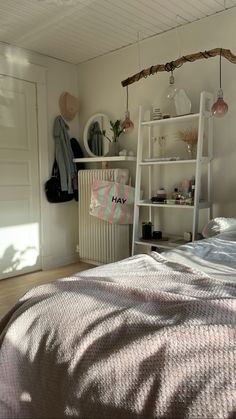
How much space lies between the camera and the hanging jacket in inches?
142

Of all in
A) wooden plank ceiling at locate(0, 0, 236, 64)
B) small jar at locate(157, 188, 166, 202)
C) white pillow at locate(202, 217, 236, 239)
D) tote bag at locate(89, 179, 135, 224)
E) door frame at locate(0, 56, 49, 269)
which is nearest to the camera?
white pillow at locate(202, 217, 236, 239)

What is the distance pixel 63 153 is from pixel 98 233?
3.21ft

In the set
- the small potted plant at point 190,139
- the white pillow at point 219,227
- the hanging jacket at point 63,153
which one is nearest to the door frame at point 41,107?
the hanging jacket at point 63,153

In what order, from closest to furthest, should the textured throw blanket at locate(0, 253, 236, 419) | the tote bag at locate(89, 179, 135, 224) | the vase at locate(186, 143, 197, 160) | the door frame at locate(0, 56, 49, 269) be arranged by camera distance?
the textured throw blanket at locate(0, 253, 236, 419) → the vase at locate(186, 143, 197, 160) → the tote bag at locate(89, 179, 135, 224) → the door frame at locate(0, 56, 49, 269)

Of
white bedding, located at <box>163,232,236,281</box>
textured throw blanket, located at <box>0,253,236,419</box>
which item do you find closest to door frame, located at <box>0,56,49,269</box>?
white bedding, located at <box>163,232,236,281</box>

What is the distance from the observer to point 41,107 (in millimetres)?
3516

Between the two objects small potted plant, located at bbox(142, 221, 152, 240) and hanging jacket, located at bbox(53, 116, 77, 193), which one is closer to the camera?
small potted plant, located at bbox(142, 221, 152, 240)

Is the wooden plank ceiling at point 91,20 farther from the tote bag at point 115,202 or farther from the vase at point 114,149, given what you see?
the tote bag at point 115,202

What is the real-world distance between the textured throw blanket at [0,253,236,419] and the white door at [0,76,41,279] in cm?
234

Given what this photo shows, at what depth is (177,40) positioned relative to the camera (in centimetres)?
296

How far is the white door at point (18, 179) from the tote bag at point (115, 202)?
31.1 inches

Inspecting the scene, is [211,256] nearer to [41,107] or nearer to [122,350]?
[122,350]

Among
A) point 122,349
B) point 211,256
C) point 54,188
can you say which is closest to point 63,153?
point 54,188

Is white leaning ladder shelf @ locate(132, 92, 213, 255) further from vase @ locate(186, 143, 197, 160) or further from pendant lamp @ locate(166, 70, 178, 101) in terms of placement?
pendant lamp @ locate(166, 70, 178, 101)
